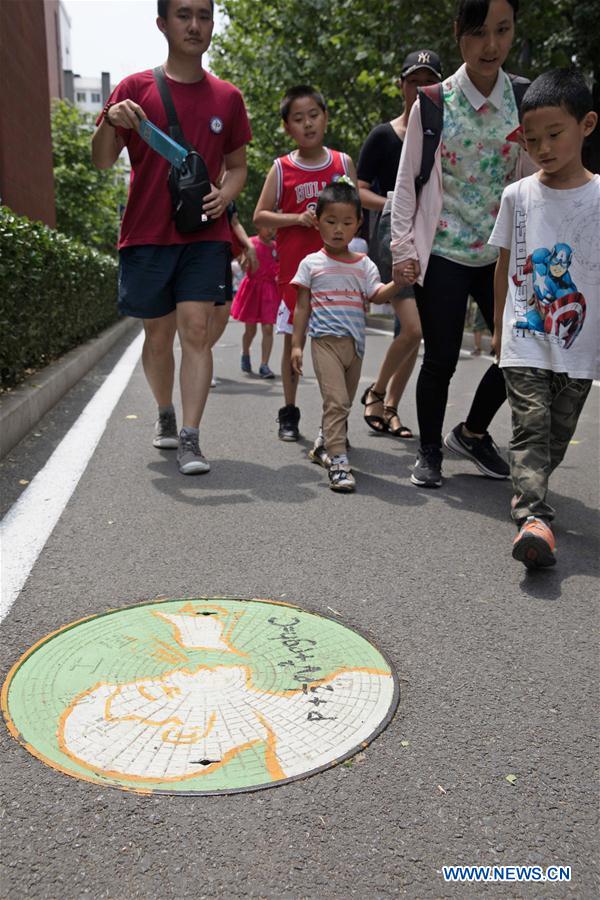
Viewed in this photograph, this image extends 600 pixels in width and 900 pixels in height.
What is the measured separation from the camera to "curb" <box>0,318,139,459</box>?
185 inches

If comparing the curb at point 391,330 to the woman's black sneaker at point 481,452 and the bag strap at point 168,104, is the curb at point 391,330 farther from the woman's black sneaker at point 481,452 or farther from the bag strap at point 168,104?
the bag strap at point 168,104

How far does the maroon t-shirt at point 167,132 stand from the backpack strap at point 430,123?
3.45ft

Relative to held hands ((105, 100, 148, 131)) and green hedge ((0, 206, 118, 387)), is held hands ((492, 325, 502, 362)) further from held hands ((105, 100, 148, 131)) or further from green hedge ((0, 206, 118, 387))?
green hedge ((0, 206, 118, 387))

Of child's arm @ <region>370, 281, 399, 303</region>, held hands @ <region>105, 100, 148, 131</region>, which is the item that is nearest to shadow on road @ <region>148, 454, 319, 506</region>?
child's arm @ <region>370, 281, 399, 303</region>

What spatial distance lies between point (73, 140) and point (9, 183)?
496 inches

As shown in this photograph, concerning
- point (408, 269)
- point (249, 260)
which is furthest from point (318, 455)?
point (249, 260)

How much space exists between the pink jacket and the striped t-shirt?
517 millimetres

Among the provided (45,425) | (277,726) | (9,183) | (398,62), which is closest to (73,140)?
(398,62)

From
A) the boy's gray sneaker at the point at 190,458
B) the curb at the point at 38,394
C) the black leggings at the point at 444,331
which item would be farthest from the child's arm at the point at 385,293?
the curb at the point at 38,394

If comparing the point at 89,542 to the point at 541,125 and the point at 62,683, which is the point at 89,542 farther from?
the point at 541,125

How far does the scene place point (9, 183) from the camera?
1136cm

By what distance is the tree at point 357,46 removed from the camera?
49.9 feet

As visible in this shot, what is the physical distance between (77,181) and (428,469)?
20127 mm

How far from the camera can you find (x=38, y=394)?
5.53 metres
